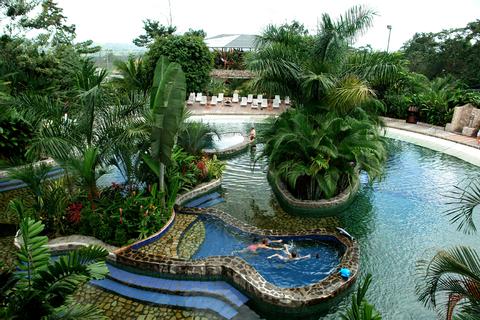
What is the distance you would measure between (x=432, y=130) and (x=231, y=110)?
39.6 ft

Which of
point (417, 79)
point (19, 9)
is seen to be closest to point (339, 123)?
point (19, 9)

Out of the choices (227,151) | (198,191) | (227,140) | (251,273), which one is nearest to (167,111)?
(251,273)

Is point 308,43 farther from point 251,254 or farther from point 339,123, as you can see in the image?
point 251,254

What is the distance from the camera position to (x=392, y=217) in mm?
8789

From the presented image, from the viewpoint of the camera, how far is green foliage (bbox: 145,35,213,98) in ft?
73.4

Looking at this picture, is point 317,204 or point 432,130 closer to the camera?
point 317,204

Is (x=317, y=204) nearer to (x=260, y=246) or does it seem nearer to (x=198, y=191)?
(x=260, y=246)

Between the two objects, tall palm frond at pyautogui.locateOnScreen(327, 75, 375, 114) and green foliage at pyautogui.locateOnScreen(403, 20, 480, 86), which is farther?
green foliage at pyautogui.locateOnScreen(403, 20, 480, 86)

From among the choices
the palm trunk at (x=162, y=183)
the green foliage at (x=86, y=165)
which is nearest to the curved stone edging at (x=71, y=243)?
the green foliage at (x=86, y=165)

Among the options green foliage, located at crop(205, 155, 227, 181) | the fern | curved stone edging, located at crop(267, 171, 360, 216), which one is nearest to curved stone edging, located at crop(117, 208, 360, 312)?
curved stone edging, located at crop(267, 171, 360, 216)

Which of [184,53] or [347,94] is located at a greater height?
[184,53]

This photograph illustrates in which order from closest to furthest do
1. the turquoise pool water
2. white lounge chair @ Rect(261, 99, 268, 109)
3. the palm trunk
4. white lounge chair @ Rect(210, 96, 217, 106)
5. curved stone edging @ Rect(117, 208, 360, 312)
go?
curved stone edging @ Rect(117, 208, 360, 312), the turquoise pool water, the palm trunk, white lounge chair @ Rect(261, 99, 268, 109), white lounge chair @ Rect(210, 96, 217, 106)

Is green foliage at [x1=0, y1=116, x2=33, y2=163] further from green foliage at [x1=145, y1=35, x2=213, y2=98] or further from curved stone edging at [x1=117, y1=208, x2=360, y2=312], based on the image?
green foliage at [x1=145, y1=35, x2=213, y2=98]

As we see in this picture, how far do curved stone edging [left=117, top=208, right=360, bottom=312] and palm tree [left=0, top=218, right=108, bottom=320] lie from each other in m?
2.75
